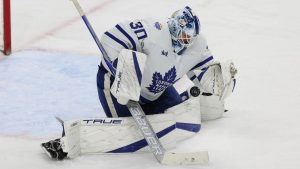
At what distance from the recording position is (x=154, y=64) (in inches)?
113

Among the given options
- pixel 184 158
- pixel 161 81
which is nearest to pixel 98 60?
pixel 161 81

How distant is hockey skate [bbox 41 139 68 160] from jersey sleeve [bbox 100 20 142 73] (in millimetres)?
376

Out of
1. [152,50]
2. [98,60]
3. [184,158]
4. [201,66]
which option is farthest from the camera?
[98,60]

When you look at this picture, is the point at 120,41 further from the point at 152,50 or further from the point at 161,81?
the point at 161,81

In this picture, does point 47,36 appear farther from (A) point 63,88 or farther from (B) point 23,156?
(B) point 23,156

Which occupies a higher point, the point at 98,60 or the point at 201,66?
the point at 201,66

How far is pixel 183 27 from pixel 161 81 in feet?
0.76

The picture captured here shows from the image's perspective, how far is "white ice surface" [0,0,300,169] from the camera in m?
2.83

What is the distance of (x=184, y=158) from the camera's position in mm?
2725

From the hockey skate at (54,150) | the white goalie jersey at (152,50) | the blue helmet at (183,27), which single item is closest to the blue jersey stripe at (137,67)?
the white goalie jersey at (152,50)

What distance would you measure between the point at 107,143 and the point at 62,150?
18cm

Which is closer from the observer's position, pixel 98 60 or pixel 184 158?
pixel 184 158

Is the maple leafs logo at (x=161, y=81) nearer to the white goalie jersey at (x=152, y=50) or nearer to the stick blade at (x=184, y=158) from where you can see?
the white goalie jersey at (x=152, y=50)

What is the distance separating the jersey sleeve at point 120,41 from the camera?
9.26ft
